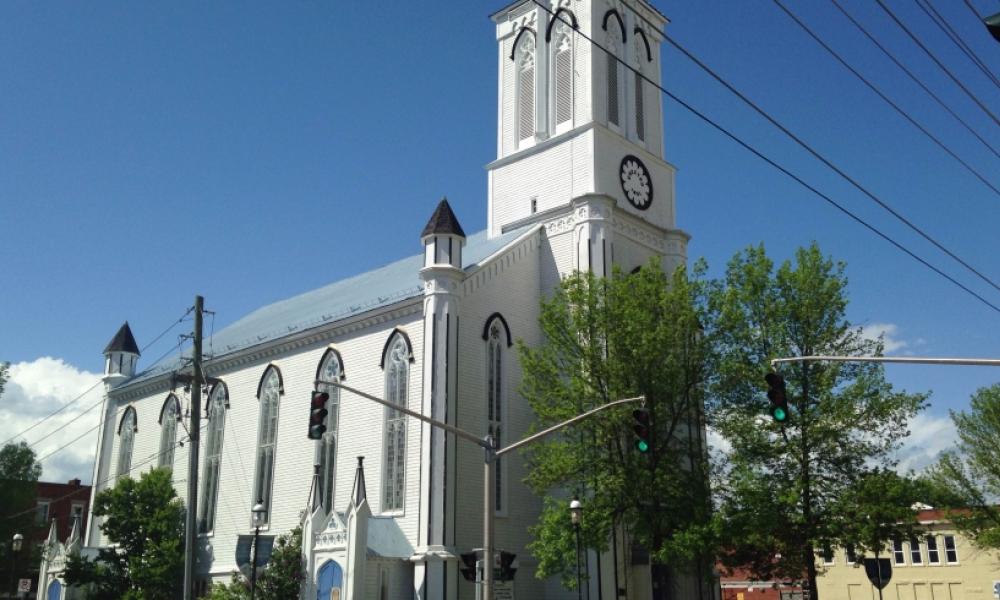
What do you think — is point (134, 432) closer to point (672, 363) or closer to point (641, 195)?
point (641, 195)

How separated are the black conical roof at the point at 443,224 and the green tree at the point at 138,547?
19608 mm

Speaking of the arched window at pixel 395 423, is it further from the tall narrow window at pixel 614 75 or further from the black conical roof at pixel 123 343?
the black conical roof at pixel 123 343

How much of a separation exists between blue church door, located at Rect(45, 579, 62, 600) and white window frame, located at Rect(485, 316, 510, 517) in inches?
952

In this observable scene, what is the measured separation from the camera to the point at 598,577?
110ft

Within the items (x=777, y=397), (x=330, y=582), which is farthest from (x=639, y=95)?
(x=777, y=397)

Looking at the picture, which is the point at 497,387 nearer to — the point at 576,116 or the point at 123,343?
the point at 576,116

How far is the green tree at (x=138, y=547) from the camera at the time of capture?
139 feet

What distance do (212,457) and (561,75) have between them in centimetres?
2559

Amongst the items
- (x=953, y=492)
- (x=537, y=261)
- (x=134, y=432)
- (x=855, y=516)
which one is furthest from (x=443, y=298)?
(x=134, y=432)

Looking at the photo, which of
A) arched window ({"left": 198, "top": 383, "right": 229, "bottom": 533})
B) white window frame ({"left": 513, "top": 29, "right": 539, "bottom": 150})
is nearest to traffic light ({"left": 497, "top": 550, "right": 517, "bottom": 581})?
white window frame ({"left": 513, "top": 29, "right": 539, "bottom": 150})

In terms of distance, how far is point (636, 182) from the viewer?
4359 cm

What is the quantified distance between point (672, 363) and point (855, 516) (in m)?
7.32

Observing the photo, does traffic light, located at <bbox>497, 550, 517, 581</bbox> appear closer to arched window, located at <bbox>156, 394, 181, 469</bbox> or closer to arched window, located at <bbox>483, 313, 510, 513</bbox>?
arched window, located at <bbox>483, 313, 510, 513</bbox>

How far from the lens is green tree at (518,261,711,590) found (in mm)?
30406
